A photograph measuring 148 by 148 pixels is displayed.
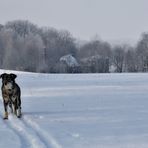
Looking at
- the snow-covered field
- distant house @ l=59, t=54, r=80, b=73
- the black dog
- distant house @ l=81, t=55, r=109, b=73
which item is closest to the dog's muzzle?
the black dog

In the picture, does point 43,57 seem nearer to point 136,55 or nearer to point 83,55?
point 83,55

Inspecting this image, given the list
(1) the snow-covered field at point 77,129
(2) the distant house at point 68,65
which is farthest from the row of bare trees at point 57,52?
(1) the snow-covered field at point 77,129

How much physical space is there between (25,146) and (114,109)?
6996mm

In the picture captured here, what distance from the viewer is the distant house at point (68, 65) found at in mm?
99781

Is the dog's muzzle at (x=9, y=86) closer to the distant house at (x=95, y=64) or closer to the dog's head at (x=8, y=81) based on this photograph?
the dog's head at (x=8, y=81)

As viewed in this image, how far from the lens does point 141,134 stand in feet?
31.7

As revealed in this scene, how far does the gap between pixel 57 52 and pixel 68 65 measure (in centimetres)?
2212

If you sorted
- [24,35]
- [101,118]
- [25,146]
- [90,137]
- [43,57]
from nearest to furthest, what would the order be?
[25,146]
[90,137]
[101,118]
[43,57]
[24,35]

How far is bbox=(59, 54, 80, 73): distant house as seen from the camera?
9978 centimetres

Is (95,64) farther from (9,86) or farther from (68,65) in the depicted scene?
(9,86)

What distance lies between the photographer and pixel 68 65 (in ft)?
345

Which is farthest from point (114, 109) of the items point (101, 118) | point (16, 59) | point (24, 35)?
point (24, 35)

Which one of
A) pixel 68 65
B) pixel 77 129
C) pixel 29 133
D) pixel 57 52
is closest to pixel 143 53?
pixel 57 52

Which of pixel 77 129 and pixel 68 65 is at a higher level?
pixel 68 65
